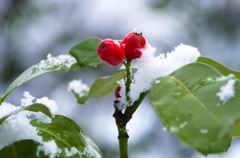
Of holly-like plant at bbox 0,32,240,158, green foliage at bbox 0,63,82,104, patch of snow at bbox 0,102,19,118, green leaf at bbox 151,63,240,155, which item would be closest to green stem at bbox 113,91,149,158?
holly-like plant at bbox 0,32,240,158

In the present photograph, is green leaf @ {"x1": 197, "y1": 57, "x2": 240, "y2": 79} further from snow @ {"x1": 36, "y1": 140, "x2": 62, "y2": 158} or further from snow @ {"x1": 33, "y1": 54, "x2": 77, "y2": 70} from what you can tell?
snow @ {"x1": 36, "y1": 140, "x2": 62, "y2": 158}

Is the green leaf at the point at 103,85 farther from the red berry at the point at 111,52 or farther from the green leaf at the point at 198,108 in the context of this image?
the green leaf at the point at 198,108

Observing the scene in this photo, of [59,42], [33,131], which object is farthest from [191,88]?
[59,42]

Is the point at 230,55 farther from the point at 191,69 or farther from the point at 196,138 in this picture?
the point at 196,138

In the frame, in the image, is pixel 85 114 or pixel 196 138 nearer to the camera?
pixel 196 138

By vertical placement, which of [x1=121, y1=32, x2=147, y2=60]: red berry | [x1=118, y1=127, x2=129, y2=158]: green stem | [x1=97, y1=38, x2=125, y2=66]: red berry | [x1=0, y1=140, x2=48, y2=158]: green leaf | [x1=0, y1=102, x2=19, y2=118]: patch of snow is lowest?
[x1=0, y1=140, x2=48, y2=158]: green leaf

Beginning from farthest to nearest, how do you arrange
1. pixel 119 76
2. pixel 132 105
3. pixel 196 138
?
pixel 119 76, pixel 132 105, pixel 196 138

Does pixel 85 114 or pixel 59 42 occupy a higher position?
pixel 59 42
